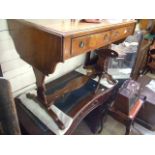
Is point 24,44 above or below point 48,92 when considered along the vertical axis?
above

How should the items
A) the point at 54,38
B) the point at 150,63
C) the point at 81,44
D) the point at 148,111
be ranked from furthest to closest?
1. the point at 150,63
2. the point at 148,111
3. the point at 81,44
4. the point at 54,38

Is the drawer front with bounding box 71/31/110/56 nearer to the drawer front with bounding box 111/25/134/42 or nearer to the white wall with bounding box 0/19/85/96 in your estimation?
the drawer front with bounding box 111/25/134/42

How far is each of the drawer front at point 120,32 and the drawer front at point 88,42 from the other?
0.20 ft

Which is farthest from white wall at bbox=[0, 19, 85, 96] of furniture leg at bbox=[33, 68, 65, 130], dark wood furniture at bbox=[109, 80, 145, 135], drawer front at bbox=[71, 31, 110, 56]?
dark wood furniture at bbox=[109, 80, 145, 135]

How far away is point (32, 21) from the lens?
2.83ft

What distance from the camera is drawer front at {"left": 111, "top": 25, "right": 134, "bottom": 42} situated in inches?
42.7

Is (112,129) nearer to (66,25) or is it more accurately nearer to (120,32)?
(120,32)

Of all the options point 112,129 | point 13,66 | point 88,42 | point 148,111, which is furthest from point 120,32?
point 112,129

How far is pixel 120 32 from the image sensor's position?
1146 millimetres

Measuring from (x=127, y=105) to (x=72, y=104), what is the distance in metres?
0.49
